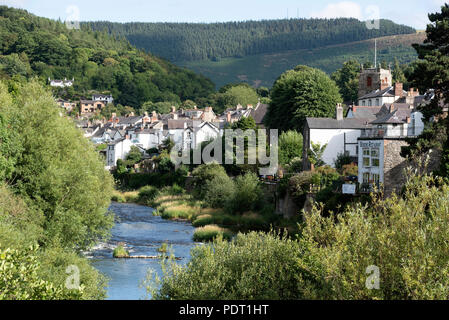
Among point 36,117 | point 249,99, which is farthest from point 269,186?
point 249,99

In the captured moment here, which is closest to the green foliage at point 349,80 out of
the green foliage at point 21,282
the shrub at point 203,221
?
the shrub at point 203,221

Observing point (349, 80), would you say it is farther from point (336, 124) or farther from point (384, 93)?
point (336, 124)

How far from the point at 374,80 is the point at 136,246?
53.9 m

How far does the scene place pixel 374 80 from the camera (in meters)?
82.6

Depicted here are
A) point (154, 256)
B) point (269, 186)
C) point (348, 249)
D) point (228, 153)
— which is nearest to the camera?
point (348, 249)

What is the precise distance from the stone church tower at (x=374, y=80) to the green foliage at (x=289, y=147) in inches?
Result: 1025

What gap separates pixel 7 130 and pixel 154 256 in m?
12.1

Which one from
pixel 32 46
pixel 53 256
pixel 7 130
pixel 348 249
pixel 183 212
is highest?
pixel 32 46

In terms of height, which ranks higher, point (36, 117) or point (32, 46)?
point (32, 46)

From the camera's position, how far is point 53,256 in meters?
23.9

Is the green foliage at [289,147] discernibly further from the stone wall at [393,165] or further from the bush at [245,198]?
the stone wall at [393,165]

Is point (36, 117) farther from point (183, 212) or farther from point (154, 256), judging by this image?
point (183, 212)

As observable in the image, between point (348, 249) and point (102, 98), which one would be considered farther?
point (102, 98)

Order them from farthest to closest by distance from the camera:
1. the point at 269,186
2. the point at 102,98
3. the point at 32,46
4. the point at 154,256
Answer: the point at 32,46
the point at 102,98
the point at 269,186
the point at 154,256
